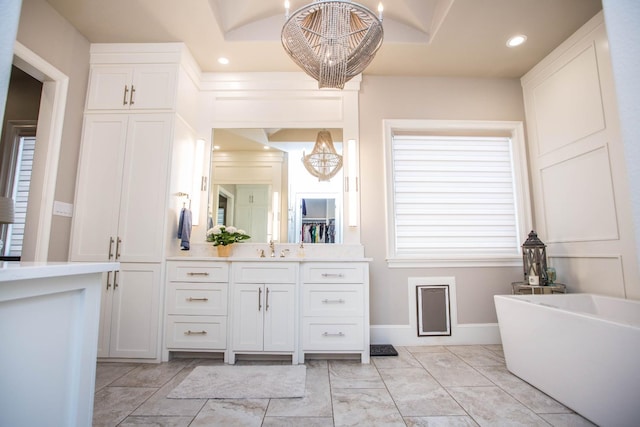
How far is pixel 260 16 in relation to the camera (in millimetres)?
2916

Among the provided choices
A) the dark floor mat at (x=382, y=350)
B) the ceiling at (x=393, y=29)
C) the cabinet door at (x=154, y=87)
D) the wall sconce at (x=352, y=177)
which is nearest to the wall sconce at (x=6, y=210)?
the cabinet door at (x=154, y=87)

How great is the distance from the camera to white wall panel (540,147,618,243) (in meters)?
2.53

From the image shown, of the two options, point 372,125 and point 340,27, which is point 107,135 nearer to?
point 340,27

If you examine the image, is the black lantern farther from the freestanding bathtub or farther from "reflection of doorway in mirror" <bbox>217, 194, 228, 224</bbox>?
"reflection of doorway in mirror" <bbox>217, 194, 228, 224</bbox>

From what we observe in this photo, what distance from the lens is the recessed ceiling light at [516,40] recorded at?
112 inches

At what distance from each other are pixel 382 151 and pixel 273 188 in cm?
126

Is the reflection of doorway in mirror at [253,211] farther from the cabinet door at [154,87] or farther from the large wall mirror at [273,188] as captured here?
the cabinet door at [154,87]

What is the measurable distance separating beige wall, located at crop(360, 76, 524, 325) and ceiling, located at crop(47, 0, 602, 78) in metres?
0.16

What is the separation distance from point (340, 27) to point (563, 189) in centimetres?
266

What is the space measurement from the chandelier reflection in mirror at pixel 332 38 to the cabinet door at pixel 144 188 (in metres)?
1.60

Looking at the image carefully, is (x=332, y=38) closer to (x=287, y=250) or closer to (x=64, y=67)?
(x=287, y=250)

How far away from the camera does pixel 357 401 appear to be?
1.92m

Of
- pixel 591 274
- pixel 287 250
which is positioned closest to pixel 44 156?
pixel 287 250

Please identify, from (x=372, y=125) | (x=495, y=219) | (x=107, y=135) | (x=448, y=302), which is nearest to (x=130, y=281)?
(x=107, y=135)
